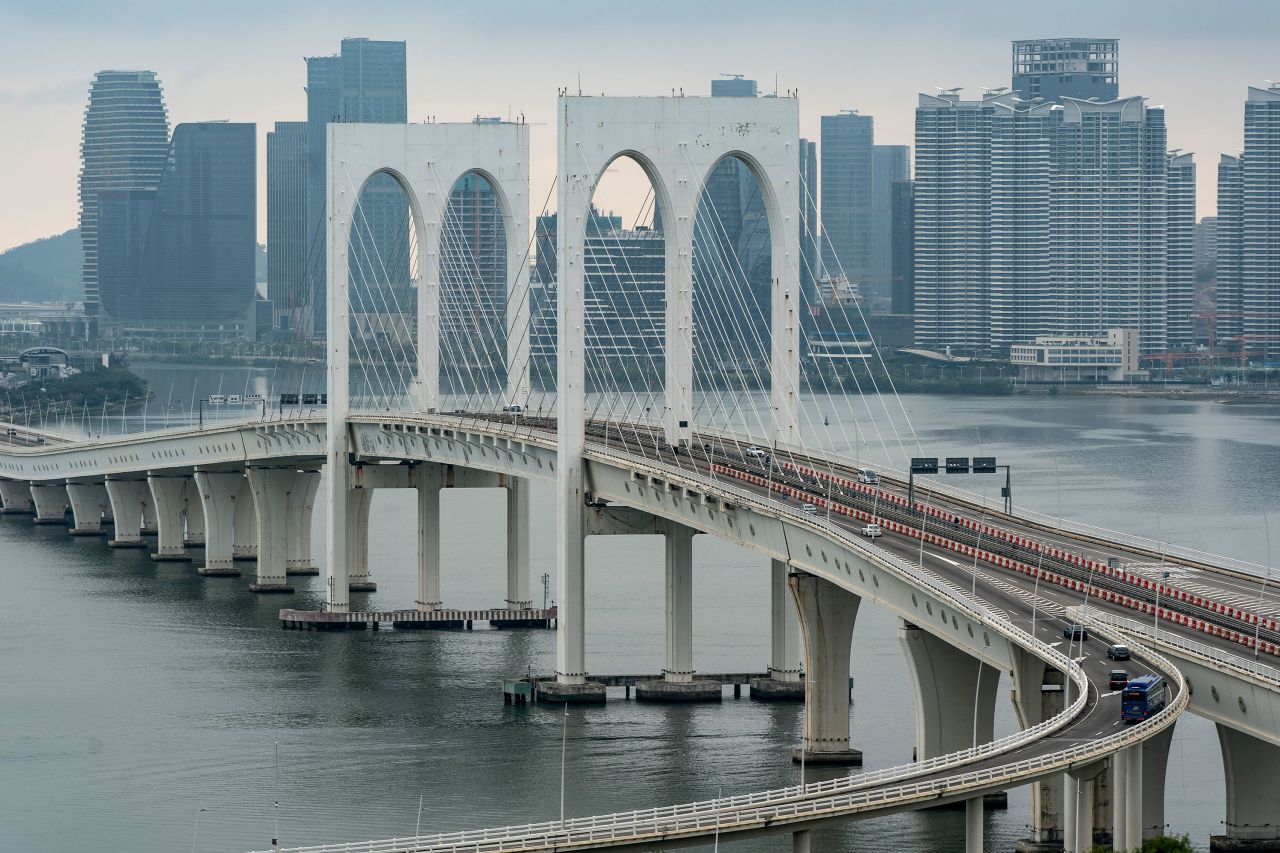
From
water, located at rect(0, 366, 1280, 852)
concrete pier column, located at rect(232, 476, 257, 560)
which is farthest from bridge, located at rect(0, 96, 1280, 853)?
water, located at rect(0, 366, 1280, 852)

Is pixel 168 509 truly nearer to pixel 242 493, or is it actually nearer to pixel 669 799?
pixel 242 493

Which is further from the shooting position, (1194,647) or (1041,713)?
(1041,713)

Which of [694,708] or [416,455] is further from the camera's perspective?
[416,455]

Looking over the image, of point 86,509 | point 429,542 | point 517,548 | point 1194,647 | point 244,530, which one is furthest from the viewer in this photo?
point 86,509

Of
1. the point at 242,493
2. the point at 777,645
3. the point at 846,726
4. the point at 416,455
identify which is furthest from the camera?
the point at 242,493

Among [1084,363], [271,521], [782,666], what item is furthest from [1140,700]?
[1084,363]

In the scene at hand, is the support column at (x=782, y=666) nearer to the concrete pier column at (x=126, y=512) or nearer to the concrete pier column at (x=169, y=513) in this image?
the concrete pier column at (x=169, y=513)

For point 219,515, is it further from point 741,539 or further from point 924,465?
point 741,539

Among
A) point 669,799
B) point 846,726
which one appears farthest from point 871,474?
point 669,799
